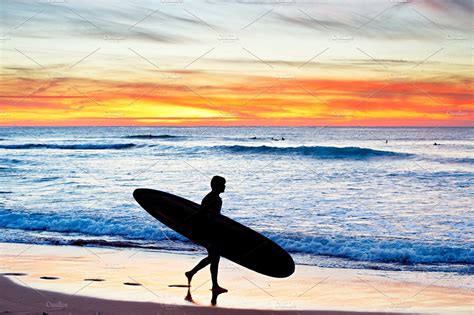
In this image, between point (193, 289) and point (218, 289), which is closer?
point (218, 289)

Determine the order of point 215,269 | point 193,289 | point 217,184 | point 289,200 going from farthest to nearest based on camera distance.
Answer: point 289,200 → point 193,289 → point 215,269 → point 217,184

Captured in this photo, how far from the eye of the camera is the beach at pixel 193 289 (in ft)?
18.5

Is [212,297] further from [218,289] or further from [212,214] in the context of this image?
[212,214]

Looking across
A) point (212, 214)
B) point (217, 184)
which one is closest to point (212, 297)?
point (212, 214)

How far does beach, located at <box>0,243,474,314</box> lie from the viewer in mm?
5625

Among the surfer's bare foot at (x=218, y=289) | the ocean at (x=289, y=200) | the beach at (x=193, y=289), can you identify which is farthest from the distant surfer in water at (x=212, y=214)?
the ocean at (x=289, y=200)

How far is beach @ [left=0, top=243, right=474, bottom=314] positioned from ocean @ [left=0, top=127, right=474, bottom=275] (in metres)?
0.92

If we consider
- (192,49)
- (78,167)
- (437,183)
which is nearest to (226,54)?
(192,49)

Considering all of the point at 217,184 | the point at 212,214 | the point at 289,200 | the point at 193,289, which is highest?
the point at 217,184

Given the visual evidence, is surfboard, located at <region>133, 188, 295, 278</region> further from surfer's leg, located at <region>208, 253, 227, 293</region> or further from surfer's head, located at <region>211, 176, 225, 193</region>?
Answer: surfer's head, located at <region>211, 176, 225, 193</region>

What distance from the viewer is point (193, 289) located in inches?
246

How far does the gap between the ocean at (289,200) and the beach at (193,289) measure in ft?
3.03

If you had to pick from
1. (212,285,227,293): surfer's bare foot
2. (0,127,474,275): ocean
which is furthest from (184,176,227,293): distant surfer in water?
(0,127,474,275): ocean

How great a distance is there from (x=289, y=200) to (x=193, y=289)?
7019mm
